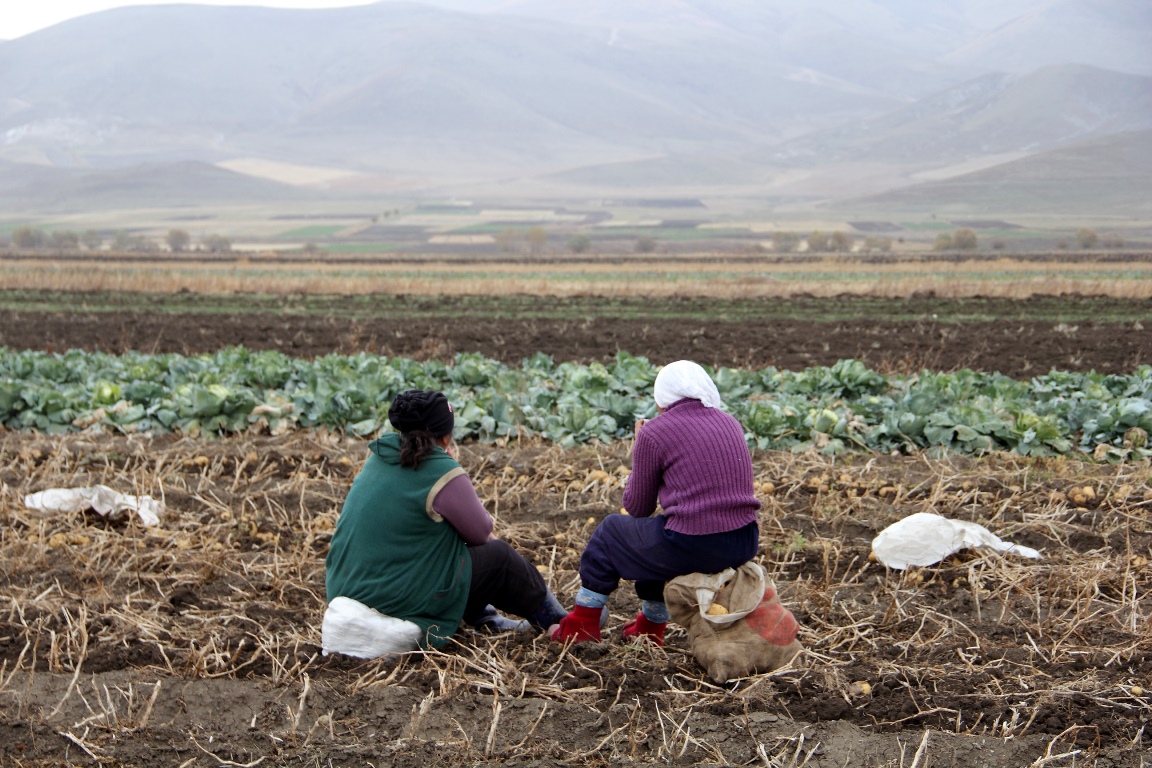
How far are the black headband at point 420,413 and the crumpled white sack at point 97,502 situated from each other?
3.01 meters

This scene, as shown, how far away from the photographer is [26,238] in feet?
260

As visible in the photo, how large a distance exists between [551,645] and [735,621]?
89 cm

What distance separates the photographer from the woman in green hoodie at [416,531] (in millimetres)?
4354

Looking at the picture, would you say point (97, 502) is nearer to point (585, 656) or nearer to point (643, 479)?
point (585, 656)

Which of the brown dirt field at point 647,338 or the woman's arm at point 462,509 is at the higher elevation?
the woman's arm at point 462,509

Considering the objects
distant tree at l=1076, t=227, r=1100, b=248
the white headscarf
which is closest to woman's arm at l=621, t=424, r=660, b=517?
the white headscarf

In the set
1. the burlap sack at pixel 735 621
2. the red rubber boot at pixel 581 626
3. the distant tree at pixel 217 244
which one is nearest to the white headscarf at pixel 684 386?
the burlap sack at pixel 735 621

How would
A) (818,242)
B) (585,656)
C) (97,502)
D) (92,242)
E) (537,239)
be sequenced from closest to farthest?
1. (585,656)
2. (97,502)
3. (818,242)
4. (537,239)
5. (92,242)

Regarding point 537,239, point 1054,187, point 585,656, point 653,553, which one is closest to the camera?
point 653,553

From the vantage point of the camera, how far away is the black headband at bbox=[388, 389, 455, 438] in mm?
4305

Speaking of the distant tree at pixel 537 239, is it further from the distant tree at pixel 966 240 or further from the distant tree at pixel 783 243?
the distant tree at pixel 966 240

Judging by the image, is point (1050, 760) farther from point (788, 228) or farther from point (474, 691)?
point (788, 228)

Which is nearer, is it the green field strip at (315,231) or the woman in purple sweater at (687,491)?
the woman in purple sweater at (687,491)

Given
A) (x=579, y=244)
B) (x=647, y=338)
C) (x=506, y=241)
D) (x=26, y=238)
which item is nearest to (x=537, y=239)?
(x=506, y=241)
